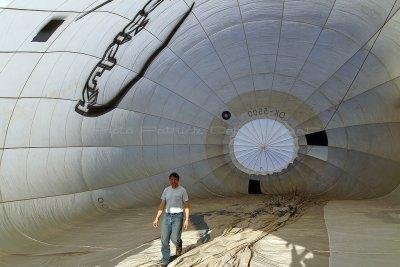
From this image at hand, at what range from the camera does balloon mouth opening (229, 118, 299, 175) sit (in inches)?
393

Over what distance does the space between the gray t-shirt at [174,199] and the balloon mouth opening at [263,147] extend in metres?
4.48

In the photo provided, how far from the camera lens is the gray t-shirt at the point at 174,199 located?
5.68 metres

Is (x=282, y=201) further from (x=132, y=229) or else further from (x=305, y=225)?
(x=132, y=229)

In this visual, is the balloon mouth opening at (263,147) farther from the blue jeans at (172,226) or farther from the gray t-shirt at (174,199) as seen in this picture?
the blue jeans at (172,226)

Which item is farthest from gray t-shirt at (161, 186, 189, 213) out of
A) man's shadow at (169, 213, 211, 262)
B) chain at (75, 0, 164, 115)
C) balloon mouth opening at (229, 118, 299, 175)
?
balloon mouth opening at (229, 118, 299, 175)

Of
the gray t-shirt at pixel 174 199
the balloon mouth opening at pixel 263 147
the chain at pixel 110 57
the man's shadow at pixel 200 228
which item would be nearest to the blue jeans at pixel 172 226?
the gray t-shirt at pixel 174 199

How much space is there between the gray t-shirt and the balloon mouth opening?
14.7ft

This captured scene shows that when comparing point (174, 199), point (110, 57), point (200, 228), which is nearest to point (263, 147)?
point (200, 228)

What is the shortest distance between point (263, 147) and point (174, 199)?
183 inches

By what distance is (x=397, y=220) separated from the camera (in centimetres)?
711

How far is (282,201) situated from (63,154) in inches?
184

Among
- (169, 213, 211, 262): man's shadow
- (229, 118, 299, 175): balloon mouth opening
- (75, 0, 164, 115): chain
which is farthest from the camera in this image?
(229, 118, 299, 175): balloon mouth opening

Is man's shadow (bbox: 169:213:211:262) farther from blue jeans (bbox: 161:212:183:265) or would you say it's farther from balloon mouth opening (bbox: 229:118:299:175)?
balloon mouth opening (bbox: 229:118:299:175)

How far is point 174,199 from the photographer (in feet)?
18.6
